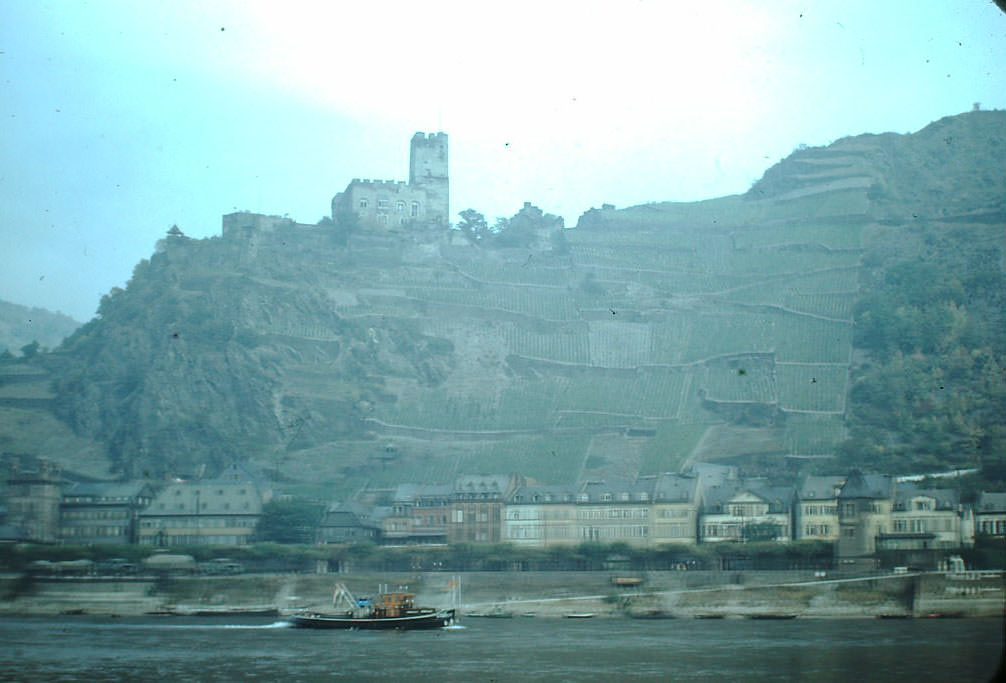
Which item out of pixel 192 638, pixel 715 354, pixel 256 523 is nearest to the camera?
pixel 192 638

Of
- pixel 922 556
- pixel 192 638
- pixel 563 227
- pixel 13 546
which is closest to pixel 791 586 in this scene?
pixel 922 556

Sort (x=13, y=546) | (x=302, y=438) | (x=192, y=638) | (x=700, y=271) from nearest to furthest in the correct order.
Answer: (x=192, y=638) < (x=13, y=546) < (x=302, y=438) < (x=700, y=271)

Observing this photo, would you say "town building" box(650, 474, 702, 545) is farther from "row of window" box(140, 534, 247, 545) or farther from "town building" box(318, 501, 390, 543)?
"row of window" box(140, 534, 247, 545)

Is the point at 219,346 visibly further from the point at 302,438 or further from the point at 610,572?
the point at 610,572

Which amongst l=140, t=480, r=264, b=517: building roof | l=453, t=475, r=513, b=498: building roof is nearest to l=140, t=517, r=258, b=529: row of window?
l=140, t=480, r=264, b=517: building roof

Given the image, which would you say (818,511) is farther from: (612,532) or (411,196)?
(411,196)

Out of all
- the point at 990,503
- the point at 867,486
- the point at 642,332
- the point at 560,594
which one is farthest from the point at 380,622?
the point at 642,332

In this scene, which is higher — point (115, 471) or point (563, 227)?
point (563, 227)
